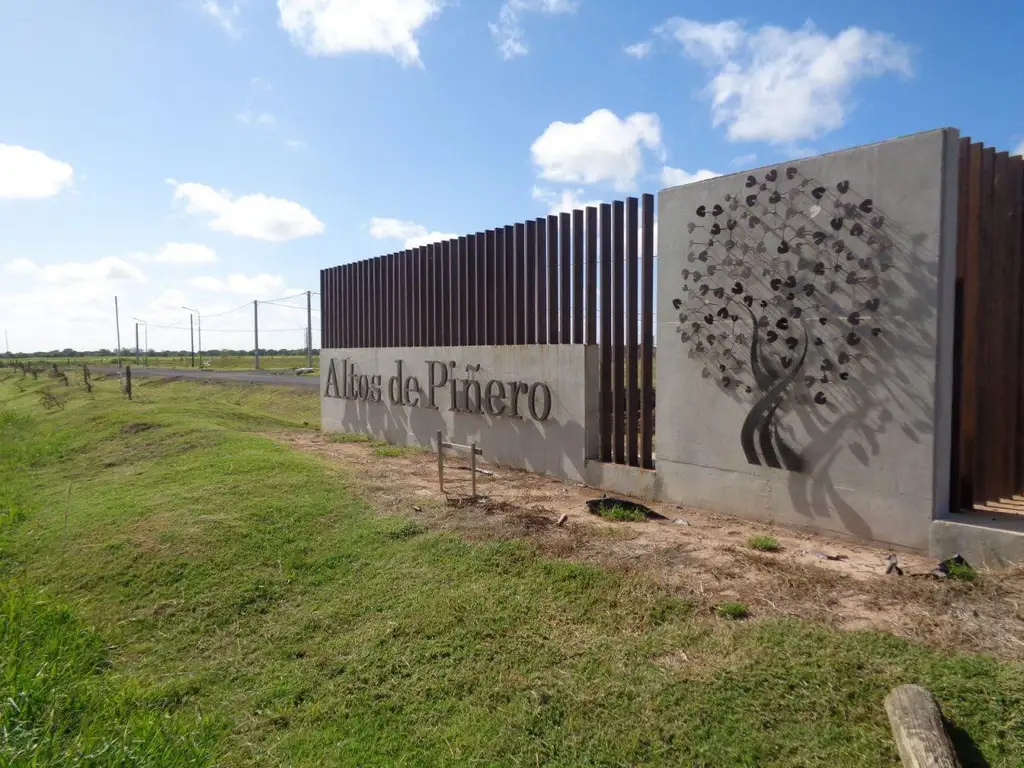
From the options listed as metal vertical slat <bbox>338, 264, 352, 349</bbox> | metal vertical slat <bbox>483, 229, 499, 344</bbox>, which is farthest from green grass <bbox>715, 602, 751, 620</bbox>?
metal vertical slat <bbox>338, 264, 352, 349</bbox>

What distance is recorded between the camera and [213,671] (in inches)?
192

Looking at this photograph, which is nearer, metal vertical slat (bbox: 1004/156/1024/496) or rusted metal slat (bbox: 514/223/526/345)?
metal vertical slat (bbox: 1004/156/1024/496)

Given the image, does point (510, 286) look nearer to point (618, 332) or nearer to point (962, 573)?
point (618, 332)

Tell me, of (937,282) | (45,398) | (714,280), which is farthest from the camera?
(45,398)

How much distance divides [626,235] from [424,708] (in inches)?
246

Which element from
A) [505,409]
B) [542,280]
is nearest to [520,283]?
[542,280]

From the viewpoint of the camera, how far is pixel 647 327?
8.30m

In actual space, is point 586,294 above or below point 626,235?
below

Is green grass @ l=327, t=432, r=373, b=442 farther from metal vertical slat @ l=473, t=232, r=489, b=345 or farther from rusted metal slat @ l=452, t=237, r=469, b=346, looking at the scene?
metal vertical slat @ l=473, t=232, r=489, b=345

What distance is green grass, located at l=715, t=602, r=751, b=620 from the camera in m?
4.51

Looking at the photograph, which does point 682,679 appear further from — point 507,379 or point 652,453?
point 507,379

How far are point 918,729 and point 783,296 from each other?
4343 millimetres

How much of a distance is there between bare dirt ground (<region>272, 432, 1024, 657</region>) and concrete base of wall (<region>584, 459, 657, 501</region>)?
196mm

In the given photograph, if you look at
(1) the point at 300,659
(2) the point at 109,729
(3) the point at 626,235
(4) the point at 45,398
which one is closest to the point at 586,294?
(3) the point at 626,235
